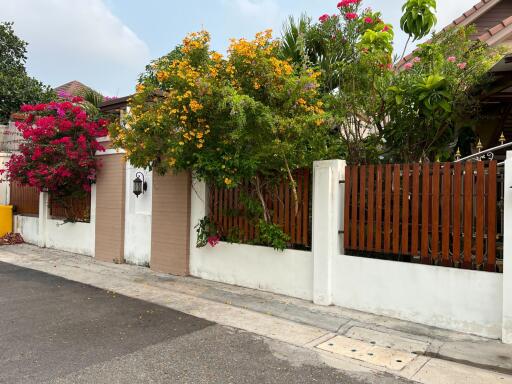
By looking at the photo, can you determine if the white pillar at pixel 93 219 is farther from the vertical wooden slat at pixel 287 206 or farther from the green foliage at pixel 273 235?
the vertical wooden slat at pixel 287 206

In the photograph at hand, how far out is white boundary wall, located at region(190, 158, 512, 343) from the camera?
5000 mm

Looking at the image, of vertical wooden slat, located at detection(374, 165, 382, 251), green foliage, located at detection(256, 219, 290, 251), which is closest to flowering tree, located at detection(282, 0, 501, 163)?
vertical wooden slat, located at detection(374, 165, 382, 251)

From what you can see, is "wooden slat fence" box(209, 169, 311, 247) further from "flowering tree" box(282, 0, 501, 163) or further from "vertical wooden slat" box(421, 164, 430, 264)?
"vertical wooden slat" box(421, 164, 430, 264)

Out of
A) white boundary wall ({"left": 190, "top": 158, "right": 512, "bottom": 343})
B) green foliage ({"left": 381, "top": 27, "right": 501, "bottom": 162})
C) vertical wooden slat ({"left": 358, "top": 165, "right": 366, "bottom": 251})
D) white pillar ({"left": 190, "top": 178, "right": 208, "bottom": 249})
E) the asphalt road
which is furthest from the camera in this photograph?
white pillar ({"left": 190, "top": 178, "right": 208, "bottom": 249})

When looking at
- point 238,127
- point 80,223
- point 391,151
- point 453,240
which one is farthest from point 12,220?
point 453,240

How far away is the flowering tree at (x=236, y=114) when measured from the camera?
5.88 meters

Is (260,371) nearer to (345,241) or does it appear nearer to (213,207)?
(345,241)

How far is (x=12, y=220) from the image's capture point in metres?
13.7

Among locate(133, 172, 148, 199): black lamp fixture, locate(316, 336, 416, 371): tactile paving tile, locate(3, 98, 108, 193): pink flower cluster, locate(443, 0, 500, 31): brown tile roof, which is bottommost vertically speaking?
locate(316, 336, 416, 371): tactile paving tile

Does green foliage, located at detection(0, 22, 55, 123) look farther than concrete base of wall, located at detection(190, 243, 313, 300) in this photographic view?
Yes

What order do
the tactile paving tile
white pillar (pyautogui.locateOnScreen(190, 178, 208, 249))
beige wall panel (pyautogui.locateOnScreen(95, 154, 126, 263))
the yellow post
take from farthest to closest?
the yellow post → beige wall panel (pyautogui.locateOnScreen(95, 154, 126, 263)) → white pillar (pyautogui.locateOnScreen(190, 178, 208, 249)) → the tactile paving tile

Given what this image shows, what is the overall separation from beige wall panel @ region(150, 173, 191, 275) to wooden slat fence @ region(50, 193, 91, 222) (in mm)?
3037

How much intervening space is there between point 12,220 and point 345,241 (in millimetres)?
11691

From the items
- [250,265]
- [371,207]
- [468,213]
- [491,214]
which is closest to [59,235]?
[250,265]
